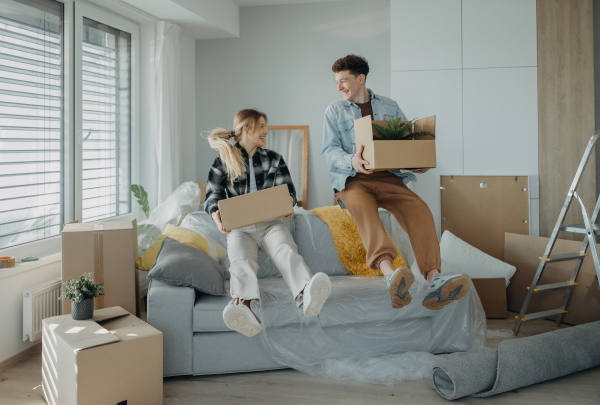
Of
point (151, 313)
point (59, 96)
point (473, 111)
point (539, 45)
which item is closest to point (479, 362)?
point (151, 313)

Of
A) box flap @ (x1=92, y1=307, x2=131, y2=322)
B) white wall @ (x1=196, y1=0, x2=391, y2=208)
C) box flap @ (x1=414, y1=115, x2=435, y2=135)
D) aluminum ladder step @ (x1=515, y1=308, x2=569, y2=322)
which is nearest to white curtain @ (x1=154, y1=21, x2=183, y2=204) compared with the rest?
white wall @ (x1=196, y1=0, x2=391, y2=208)

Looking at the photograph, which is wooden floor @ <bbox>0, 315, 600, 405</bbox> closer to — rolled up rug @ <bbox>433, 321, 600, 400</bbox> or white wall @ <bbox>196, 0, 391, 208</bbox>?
rolled up rug @ <bbox>433, 321, 600, 400</bbox>

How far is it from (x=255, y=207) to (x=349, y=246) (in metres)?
0.86

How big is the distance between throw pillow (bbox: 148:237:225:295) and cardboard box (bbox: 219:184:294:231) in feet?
0.98

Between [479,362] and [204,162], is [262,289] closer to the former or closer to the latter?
[479,362]

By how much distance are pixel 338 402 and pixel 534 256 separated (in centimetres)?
193

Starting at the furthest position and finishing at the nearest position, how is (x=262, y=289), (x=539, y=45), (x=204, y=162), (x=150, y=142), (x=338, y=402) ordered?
(x=204, y=162)
(x=150, y=142)
(x=539, y=45)
(x=262, y=289)
(x=338, y=402)

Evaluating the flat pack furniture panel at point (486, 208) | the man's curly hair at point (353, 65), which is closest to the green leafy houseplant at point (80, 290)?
the man's curly hair at point (353, 65)

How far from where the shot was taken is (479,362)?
2.08 metres

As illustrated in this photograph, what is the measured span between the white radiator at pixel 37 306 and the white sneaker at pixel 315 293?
153 centimetres

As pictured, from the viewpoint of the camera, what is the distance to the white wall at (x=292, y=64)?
4398mm

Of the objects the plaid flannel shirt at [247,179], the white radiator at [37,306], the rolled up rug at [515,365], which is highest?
the plaid flannel shirt at [247,179]

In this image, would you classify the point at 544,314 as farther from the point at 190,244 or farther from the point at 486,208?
the point at 190,244

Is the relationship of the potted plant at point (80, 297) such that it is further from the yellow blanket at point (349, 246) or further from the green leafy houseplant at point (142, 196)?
the green leafy houseplant at point (142, 196)
